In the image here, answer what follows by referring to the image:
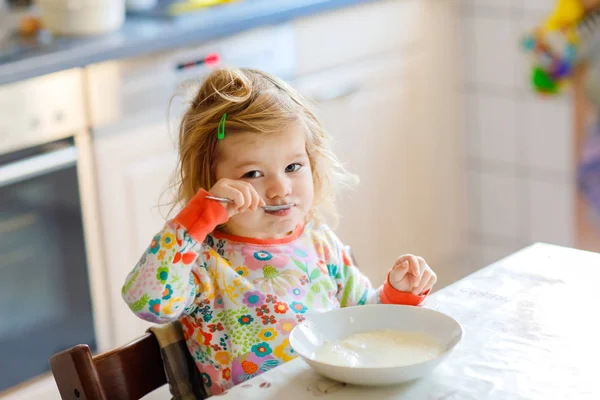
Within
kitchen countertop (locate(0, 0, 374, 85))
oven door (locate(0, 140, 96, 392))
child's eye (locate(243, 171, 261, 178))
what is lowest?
oven door (locate(0, 140, 96, 392))

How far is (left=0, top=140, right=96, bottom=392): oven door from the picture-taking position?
7.00 ft

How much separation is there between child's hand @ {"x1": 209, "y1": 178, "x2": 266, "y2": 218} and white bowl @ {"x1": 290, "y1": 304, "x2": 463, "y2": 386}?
16 centimetres

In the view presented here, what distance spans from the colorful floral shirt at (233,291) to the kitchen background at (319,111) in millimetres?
284

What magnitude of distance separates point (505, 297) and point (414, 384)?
0.31m

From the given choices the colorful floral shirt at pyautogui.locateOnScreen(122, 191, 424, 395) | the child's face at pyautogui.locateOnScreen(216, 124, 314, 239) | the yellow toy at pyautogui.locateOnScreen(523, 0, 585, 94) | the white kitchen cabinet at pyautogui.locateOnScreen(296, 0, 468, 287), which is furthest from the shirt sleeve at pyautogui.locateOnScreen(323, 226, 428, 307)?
the yellow toy at pyautogui.locateOnScreen(523, 0, 585, 94)

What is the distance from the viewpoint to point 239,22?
2.41m

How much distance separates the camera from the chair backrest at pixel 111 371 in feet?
3.81

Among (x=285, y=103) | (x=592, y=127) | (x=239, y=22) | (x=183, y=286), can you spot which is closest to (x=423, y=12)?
(x=592, y=127)

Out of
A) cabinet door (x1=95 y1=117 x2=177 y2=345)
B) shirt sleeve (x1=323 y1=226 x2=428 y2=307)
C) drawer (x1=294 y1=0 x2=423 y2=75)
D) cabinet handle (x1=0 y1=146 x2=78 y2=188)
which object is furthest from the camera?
drawer (x1=294 y1=0 x2=423 y2=75)

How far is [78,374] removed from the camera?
116 cm

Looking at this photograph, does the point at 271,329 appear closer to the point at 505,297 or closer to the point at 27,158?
the point at 505,297

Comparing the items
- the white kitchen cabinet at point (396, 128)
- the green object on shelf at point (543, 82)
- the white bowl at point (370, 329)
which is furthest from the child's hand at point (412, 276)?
the green object on shelf at point (543, 82)

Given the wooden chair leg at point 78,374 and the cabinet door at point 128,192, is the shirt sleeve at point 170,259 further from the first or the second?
the cabinet door at point 128,192

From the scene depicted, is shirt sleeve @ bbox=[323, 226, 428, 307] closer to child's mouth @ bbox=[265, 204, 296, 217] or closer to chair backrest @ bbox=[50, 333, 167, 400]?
child's mouth @ bbox=[265, 204, 296, 217]
